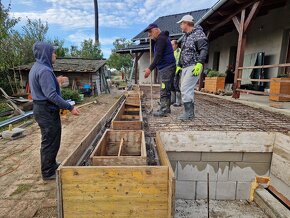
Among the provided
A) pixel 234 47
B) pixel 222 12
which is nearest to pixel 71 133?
pixel 222 12

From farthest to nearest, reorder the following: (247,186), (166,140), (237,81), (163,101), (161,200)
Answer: (237,81) → (163,101) → (247,186) → (166,140) → (161,200)

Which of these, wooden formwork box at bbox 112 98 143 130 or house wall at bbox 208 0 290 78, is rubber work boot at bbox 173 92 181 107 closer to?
wooden formwork box at bbox 112 98 143 130

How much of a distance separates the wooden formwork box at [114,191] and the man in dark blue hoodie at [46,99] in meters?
1.01

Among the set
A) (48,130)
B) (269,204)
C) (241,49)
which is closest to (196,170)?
(269,204)

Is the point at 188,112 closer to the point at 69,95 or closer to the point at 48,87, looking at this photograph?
the point at 48,87

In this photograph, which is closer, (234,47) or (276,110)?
(276,110)

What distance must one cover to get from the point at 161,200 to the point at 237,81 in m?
4.80

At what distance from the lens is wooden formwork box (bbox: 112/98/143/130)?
3168 mm

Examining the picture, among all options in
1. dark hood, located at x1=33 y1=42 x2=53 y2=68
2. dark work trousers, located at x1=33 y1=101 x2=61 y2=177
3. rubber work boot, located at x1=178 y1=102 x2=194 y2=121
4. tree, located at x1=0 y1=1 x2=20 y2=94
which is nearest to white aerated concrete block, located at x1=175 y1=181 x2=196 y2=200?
rubber work boot, located at x1=178 y1=102 x2=194 y2=121

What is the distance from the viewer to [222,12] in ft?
19.5

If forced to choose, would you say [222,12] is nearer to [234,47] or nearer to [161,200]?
[234,47]

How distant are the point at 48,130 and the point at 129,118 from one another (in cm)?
178

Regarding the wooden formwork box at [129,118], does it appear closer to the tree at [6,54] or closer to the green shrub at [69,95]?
the green shrub at [69,95]

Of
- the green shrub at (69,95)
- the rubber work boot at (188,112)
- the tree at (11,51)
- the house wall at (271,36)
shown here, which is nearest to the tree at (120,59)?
the tree at (11,51)
